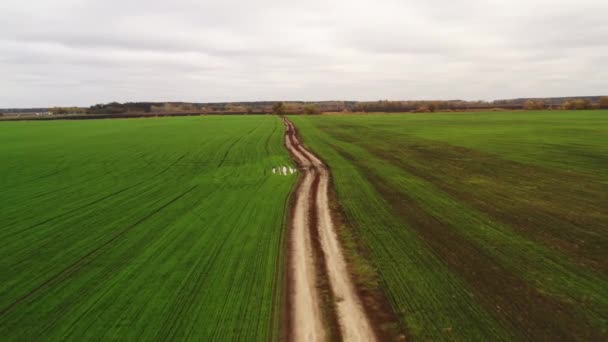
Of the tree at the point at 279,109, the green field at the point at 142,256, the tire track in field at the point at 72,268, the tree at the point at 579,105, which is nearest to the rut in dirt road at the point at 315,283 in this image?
the green field at the point at 142,256

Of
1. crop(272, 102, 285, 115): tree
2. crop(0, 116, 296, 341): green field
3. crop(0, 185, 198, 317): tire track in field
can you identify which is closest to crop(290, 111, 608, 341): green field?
crop(0, 116, 296, 341): green field

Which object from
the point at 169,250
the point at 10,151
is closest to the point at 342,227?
the point at 169,250

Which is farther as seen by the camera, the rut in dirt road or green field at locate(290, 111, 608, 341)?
green field at locate(290, 111, 608, 341)

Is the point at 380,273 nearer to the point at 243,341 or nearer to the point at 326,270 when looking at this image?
the point at 326,270

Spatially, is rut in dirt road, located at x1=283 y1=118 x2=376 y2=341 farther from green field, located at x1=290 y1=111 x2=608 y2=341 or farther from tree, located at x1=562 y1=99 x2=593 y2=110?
tree, located at x1=562 y1=99 x2=593 y2=110

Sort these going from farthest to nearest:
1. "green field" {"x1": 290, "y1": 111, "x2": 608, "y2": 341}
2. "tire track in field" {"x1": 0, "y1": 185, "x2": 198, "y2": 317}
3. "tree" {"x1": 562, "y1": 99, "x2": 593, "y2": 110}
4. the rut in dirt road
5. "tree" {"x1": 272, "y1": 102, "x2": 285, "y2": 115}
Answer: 1. "tree" {"x1": 272, "y1": 102, "x2": 285, "y2": 115}
2. "tree" {"x1": 562, "y1": 99, "x2": 593, "y2": 110}
3. "tire track in field" {"x1": 0, "y1": 185, "x2": 198, "y2": 317}
4. "green field" {"x1": 290, "y1": 111, "x2": 608, "y2": 341}
5. the rut in dirt road

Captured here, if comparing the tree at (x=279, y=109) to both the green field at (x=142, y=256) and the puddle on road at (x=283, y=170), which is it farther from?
the green field at (x=142, y=256)
